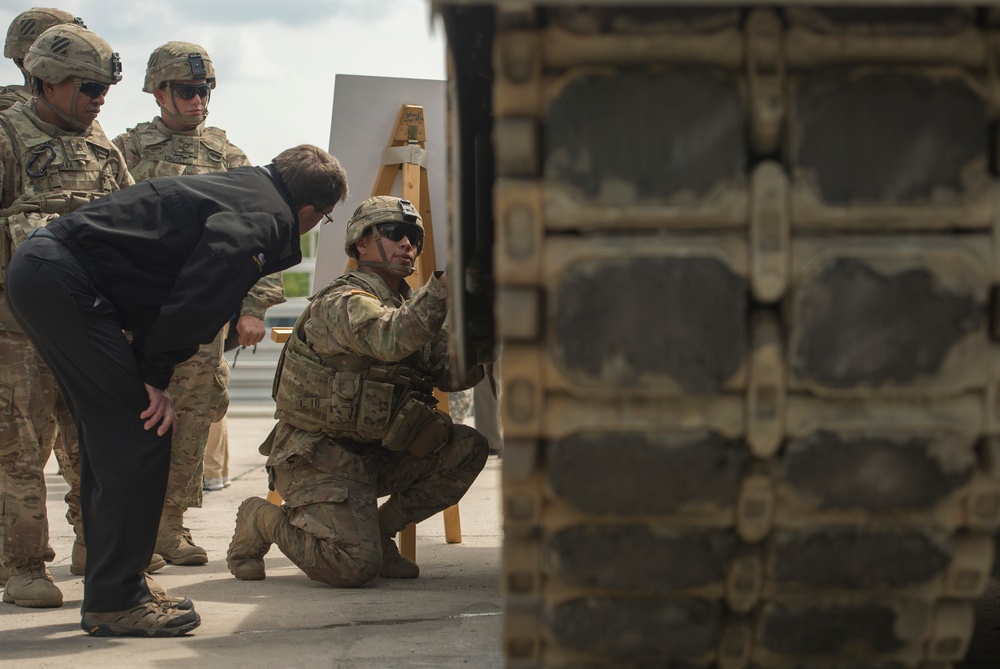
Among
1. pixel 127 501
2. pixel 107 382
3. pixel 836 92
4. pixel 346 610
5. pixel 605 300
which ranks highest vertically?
pixel 836 92

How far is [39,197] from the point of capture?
4.61m

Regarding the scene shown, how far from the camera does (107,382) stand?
3768 millimetres

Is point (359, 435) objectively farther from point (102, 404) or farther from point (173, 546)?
point (102, 404)

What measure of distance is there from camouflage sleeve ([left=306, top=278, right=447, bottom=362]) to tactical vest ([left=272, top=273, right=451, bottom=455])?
0.07m

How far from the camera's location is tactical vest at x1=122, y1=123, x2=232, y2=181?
5.80 metres

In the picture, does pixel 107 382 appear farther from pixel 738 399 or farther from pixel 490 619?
pixel 738 399

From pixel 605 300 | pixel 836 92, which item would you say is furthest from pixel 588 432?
pixel 836 92

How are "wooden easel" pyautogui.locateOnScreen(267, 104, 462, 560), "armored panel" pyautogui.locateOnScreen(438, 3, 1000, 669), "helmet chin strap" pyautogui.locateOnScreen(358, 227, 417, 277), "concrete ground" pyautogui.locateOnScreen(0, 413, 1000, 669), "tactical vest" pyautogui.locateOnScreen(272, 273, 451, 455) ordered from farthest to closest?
"wooden easel" pyautogui.locateOnScreen(267, 104, 462, 560) → "helmet chin strap" pyautogui.locateOnScreen(358, 227, 417, 277) → "tactical vest" pyautogui.locateOnScreen(272, 273, 451, 455) → "concrete ground" pyautogui.locateOnScreen(0, 413, 1000, 669) → "armored panel" pyautogui.locateOnScreen(438, 3, 1000, 669)

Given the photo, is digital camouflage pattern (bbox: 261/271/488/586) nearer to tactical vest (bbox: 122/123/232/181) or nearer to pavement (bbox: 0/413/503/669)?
pavement (bbox: 0/413/503/669)

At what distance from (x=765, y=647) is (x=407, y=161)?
3.63 meters

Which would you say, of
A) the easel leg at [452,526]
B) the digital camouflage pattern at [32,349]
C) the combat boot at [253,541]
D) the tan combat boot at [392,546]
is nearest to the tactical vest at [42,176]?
the digital camouflage pattern at [32,349]

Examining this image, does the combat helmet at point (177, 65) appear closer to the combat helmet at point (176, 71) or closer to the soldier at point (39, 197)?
the combat helmet at point (176, 71)

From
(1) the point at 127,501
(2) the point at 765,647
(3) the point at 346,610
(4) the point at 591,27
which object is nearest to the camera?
(4) the point at 591,27

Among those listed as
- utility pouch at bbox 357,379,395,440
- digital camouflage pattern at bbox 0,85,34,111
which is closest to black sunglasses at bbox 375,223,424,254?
utility pouch at bbox 357,379,395,440
